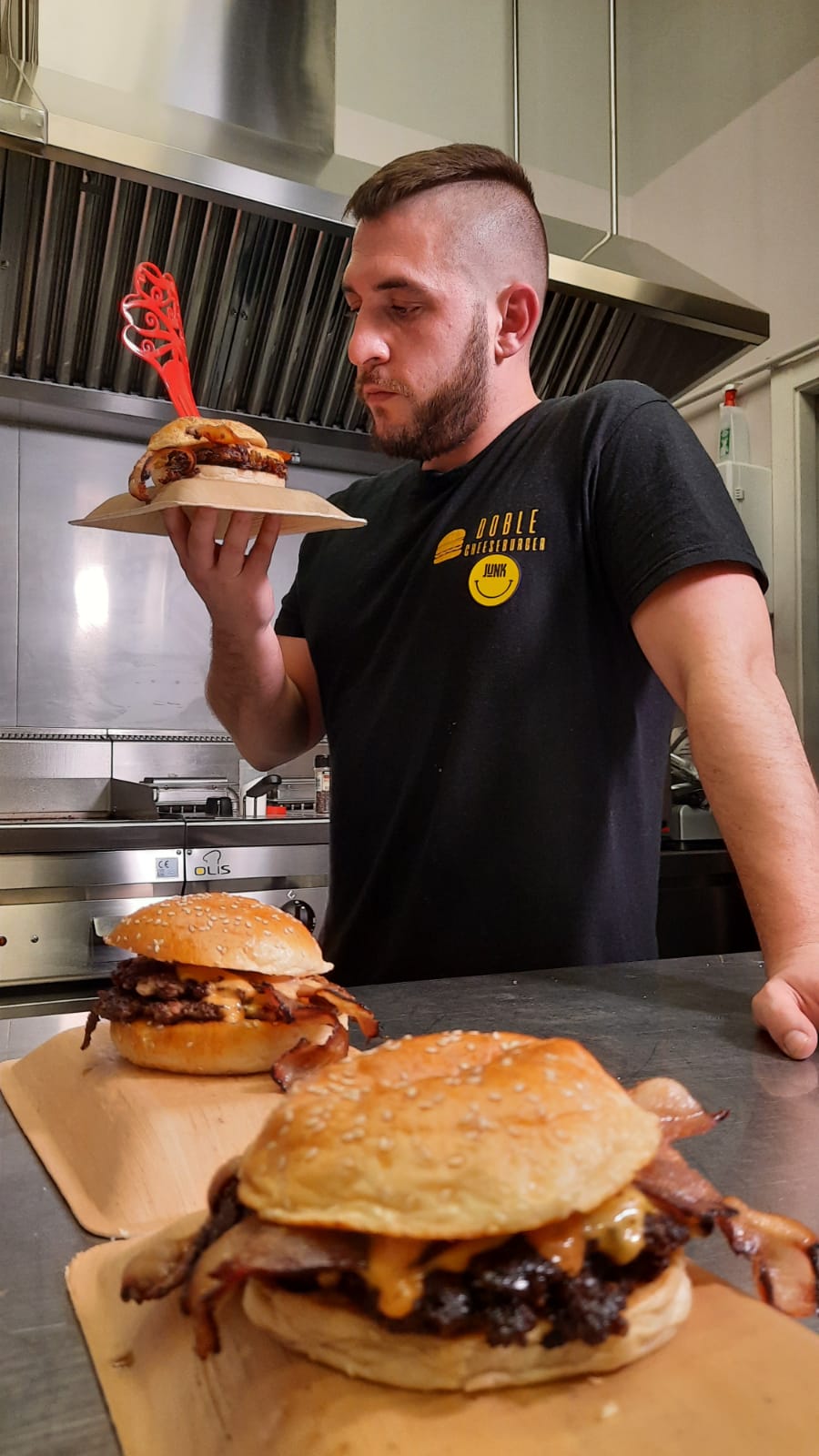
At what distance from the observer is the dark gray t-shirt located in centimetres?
163

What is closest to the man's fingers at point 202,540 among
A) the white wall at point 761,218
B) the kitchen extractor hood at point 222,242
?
the kitchen extractor hood at point 222,242

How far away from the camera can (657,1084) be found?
753 millimetres

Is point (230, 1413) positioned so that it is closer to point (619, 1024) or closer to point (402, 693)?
point (619, 1024)

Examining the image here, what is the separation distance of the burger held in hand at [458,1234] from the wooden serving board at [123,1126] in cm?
20

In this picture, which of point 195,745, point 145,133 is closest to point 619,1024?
point 145,133

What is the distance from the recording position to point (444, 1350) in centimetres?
53

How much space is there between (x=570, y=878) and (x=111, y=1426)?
116cm

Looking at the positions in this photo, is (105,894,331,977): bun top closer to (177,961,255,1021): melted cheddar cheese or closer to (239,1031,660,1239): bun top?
(177,961,255,1021): melted cheddar cheese

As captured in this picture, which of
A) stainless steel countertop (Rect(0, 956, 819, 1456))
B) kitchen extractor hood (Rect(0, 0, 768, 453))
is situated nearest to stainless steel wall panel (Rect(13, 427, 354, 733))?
kitchen extractor hood (Rect(0, 0, 768, 453))

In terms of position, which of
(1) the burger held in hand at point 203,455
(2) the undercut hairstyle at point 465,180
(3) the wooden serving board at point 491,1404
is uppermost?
(2) the undercut hairstyle at point 465,180

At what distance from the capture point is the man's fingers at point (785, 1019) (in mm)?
1111

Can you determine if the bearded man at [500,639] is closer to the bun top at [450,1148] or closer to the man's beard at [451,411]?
the man's beard at [451,411]

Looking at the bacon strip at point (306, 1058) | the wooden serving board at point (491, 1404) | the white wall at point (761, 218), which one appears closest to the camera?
the wooden serving board at point (491, 1404)

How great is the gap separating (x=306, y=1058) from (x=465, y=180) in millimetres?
1633
